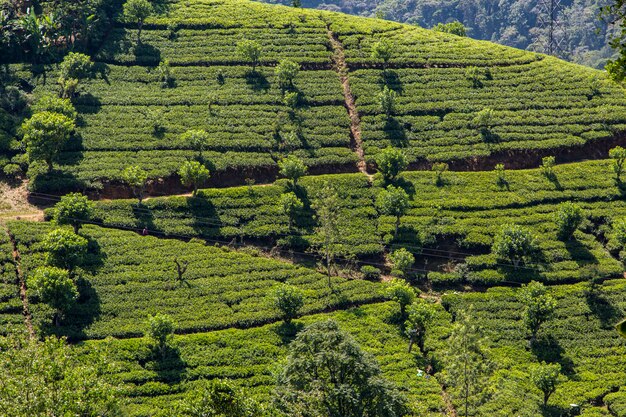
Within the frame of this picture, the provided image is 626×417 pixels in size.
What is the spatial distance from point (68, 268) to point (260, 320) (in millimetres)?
14997

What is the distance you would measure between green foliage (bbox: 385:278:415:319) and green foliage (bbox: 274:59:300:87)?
1239 inches

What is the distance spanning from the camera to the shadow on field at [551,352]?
5178 centimetres

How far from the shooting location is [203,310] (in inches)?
2120

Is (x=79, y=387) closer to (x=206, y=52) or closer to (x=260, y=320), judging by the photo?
(x=260, y=320)

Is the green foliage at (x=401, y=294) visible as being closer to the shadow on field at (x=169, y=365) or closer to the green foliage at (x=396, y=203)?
the green foliage at (x=396, y=203)

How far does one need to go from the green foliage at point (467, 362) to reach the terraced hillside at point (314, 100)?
108ft

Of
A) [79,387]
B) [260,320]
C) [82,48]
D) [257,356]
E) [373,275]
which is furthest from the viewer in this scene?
[82,48]

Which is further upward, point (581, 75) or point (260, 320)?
point (581, 75)

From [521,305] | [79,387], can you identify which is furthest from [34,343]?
[521,305]

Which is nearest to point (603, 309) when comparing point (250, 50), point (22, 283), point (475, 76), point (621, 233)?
point (621, 233)

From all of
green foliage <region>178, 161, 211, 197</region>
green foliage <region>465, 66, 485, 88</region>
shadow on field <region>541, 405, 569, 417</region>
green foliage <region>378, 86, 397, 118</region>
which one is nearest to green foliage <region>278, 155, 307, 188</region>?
green foliage <region>178, 161, 211, 197</region>

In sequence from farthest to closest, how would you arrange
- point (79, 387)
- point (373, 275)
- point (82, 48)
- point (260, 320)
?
point (82, 48) < point (373, 275) < point (260, 320) < point (79, 387)

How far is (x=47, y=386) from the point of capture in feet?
101

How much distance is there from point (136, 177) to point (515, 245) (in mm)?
32744
